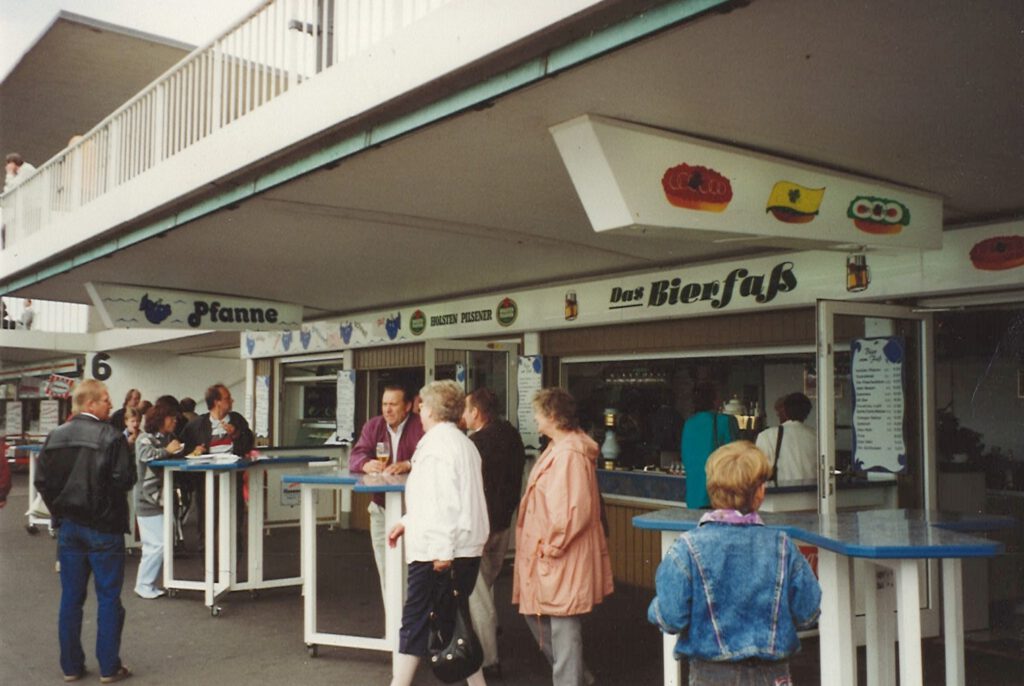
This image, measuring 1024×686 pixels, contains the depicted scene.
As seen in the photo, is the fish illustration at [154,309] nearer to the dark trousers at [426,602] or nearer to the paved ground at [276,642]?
the paved ground at [276,642]

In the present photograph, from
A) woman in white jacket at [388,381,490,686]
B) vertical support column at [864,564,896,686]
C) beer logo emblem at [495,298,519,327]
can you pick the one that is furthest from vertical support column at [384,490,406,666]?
beer logo emblem at [495,298,519,327]

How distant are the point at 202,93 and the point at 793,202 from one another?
4.85 metres

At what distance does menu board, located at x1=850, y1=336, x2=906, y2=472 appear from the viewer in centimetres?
664

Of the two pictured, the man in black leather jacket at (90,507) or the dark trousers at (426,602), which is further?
the man in black leather jacket at (90,507)

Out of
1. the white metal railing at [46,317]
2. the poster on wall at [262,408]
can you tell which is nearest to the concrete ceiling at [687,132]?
the poster on wall at [262,408]

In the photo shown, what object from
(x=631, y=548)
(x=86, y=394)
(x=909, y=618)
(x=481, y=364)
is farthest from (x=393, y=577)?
(x=481, y=364)

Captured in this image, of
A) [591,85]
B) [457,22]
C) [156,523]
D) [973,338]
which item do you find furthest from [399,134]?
[973,338]

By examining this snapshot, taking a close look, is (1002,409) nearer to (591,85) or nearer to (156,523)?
(591,85)

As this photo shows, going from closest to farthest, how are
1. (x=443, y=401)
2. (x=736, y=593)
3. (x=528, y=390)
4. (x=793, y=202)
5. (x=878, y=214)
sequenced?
(x=736, y=593) → (x=793, y=202) → (x=443, y=401) → (x=878, y=214) → (x=528, y=390)

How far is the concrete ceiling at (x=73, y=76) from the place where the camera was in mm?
14016

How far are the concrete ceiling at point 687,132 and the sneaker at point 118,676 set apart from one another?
122 inches

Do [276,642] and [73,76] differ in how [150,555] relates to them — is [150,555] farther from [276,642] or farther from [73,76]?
[73,76]

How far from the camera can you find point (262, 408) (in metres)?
15.1

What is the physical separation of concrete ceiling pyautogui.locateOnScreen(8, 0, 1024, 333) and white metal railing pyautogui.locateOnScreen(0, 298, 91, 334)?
42.1ft
